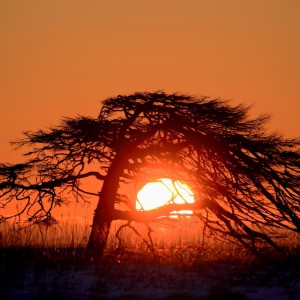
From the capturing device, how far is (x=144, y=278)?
9.03 m

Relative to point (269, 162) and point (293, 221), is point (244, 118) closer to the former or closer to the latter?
point (269, 162)

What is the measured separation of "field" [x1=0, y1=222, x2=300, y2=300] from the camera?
26.6 ft

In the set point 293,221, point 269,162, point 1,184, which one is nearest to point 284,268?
point 293,221

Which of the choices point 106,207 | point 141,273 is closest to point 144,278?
point 141,273

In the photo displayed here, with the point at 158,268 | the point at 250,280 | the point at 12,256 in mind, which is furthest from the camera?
the point at 12,256

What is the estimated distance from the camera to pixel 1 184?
47.6ft

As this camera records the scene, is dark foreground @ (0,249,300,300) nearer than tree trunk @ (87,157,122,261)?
Yes

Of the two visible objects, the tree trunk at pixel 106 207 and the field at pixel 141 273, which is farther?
the tree trunk at pixel 106 207

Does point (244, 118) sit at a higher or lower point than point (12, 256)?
higher

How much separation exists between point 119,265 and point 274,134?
530 cm

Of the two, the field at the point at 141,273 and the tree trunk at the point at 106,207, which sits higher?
the tree trunk at the point at 106,207

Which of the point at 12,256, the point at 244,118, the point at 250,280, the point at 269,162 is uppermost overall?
the point at 244,118

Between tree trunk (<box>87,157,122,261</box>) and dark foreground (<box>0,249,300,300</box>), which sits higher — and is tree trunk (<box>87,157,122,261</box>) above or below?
above

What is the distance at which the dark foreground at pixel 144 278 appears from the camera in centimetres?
801
